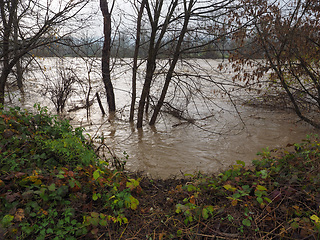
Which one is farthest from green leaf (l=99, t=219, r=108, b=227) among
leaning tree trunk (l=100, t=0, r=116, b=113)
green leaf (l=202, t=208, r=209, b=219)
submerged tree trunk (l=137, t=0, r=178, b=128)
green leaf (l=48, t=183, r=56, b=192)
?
leaning tree trunk (l=100, t=0, r=116, b=113)

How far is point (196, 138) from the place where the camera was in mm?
7598

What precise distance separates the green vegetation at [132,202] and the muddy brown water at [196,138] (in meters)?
1.59

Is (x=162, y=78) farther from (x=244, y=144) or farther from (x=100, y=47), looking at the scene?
(x=244, y=144)

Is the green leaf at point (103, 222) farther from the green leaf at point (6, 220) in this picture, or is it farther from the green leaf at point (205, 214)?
the green leaf at point (205, 214)

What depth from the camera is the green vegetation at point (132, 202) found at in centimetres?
258

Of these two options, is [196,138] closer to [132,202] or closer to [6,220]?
[132,202]

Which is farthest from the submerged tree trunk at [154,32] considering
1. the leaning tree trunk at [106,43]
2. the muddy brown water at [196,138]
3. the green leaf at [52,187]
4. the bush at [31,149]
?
the green leaf at [52,187]

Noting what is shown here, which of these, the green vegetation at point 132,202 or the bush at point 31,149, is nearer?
the green vegetation at point 132,202

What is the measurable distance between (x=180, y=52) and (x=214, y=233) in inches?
228

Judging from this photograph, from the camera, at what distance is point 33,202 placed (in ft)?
8.70

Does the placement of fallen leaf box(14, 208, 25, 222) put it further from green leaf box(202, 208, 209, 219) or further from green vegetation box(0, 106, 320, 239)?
green leaf box(202, 208, 209, 219)

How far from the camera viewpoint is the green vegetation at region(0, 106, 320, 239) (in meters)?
2.58

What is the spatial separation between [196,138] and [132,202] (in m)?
4.73

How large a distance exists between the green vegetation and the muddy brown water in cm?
159
